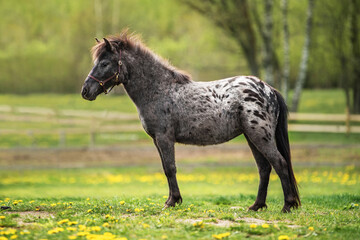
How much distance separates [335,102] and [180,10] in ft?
39.6

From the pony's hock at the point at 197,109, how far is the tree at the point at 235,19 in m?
15.3

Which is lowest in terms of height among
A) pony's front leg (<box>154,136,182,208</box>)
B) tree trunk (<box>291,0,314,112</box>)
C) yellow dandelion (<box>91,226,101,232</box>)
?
A: yellow dandelion (<box>91,226,101,232</box>)

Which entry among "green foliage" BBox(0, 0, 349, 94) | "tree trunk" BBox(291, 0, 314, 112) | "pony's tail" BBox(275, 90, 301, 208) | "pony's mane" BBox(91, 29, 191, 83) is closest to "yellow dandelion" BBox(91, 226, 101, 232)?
"pony's mane" BBox(91, 29, 191, 83)

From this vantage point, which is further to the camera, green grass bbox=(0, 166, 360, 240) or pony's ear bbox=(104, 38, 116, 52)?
pony's ear bbox=(104, 38, 116, 52)

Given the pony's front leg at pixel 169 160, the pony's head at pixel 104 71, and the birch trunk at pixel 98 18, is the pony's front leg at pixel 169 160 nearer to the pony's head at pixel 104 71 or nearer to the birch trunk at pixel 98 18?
the pony's head at pixel 104 71

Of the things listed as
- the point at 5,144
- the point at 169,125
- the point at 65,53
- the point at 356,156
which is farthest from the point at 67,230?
the point at 65,53

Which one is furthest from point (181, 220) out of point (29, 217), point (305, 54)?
point (305, 54)

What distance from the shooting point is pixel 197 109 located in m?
6.17

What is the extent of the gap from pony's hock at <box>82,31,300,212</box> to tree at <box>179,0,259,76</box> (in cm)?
1529

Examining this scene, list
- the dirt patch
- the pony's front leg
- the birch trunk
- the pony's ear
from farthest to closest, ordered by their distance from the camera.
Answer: the birch trunk
the pony's ear
the pony's front leg
the dirt patch

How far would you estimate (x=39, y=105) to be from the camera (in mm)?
28344

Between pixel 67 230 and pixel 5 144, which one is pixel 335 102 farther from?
pixel 67 230

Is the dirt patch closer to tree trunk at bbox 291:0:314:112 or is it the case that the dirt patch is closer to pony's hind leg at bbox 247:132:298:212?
pony's hind leg at bbox 247:132:298:212

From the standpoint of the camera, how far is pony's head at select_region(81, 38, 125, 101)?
6145 millimetres
